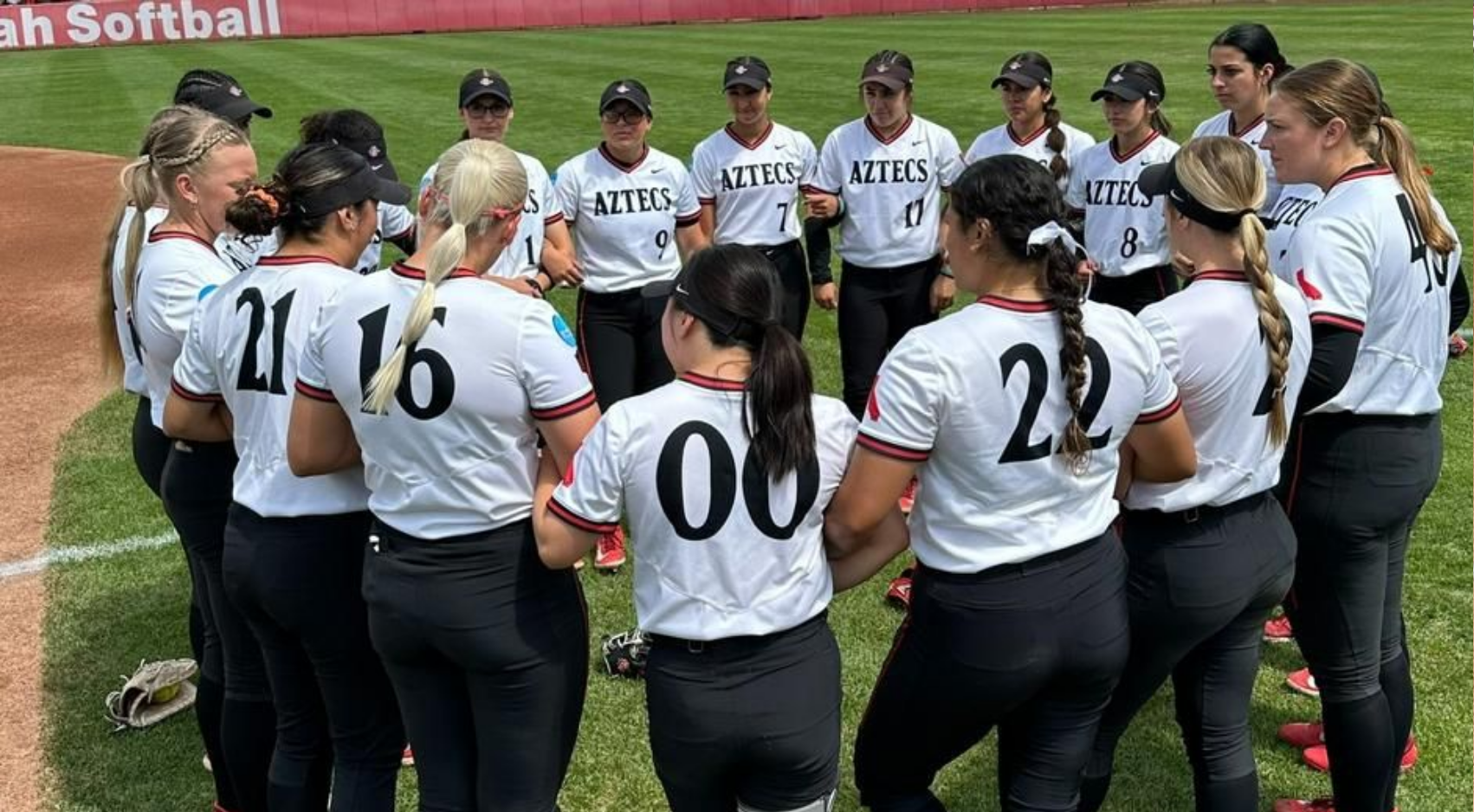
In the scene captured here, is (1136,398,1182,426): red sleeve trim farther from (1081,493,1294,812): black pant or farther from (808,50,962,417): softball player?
(808,50,962,417): softball player

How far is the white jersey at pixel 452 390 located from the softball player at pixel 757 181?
3.83m

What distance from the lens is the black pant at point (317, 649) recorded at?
3.26 meters

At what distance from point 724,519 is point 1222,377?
1.35 m

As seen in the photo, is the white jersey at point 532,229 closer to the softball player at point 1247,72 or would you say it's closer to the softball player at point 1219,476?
the softball player at point 1247,72

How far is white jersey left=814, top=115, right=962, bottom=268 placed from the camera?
6.57 metres

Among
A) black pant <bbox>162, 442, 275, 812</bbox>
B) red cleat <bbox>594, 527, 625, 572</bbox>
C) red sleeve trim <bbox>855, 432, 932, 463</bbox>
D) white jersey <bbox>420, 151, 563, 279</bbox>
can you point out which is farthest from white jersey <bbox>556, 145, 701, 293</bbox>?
red sleeve trim <bbox>855, 432, 932, 463</bbox>

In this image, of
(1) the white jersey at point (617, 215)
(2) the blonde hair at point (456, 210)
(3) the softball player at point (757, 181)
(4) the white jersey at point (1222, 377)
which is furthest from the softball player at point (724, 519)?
(3) the softball player at point (757, 181)

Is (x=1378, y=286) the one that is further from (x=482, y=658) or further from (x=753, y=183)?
(x=753, y=183)

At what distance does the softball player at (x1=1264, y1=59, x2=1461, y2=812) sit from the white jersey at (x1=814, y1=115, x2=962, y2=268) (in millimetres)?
3010

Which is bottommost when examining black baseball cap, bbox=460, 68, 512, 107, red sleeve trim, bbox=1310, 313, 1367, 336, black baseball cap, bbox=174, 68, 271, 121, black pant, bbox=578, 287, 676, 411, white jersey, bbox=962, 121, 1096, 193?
black pant, bbox=578, 287, 676, 411

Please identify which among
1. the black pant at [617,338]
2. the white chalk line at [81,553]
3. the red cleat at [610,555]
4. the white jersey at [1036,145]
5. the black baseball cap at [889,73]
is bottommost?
the white chalk line at [81,553]

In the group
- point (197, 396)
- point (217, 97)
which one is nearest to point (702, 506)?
point (197, 396)

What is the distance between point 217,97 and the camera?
4805mm

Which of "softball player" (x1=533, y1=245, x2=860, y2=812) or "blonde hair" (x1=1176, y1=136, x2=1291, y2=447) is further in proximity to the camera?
"blonde hair" (x1=1176, y1=136, x2=1291, y2=447)
